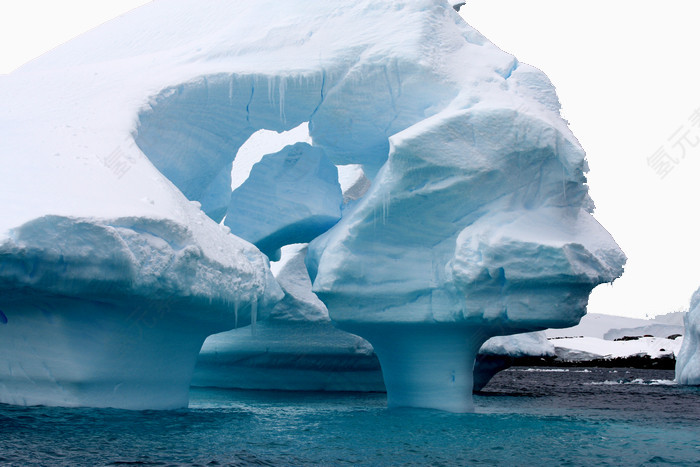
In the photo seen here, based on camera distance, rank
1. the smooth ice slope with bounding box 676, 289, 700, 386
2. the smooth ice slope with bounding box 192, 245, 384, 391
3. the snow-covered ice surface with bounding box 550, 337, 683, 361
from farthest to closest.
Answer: the snow-covered ice surface with bounding box 550, 337, 683, 361 < the smooth ice slope with bounding box 676, 289, 700, 386 < the smooth ice slope with bounding box 192, 245, 384, 391

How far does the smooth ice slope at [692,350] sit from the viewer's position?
63.2 ft

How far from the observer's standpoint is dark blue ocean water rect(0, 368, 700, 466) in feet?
20.7

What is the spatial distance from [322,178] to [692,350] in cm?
1331

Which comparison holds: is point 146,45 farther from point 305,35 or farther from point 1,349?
point 1,349

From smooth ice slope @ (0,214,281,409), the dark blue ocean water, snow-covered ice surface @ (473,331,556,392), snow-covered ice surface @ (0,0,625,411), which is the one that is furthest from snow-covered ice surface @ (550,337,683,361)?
smooth ice slope @ (0,214,281,409)

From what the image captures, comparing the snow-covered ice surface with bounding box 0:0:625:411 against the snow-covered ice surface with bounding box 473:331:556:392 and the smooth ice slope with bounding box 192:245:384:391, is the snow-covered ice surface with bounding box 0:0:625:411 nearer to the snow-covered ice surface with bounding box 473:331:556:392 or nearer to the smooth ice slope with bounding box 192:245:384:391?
the smooth ice slope with bounding box 192:245:384:391

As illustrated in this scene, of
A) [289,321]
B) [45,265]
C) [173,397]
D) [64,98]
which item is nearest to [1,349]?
[45,265]

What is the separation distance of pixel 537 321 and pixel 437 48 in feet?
13.0

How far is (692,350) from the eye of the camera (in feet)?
65.7

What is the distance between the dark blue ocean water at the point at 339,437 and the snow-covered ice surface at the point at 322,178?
78cm

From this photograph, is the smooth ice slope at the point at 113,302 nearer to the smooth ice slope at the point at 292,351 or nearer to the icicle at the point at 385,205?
the icicle at the point at 385,205

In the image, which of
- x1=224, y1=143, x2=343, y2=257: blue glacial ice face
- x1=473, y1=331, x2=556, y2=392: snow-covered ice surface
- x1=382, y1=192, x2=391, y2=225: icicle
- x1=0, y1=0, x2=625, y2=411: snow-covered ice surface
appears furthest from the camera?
x1=473, y1=331, x2=556, y2=392: snow-covered ice surface

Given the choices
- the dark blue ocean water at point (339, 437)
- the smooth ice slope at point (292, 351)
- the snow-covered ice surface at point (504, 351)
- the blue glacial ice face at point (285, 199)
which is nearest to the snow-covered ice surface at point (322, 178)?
the blue glacial ice face at point (285, 199)

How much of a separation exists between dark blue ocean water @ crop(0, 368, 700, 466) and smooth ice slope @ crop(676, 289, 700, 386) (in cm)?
906
